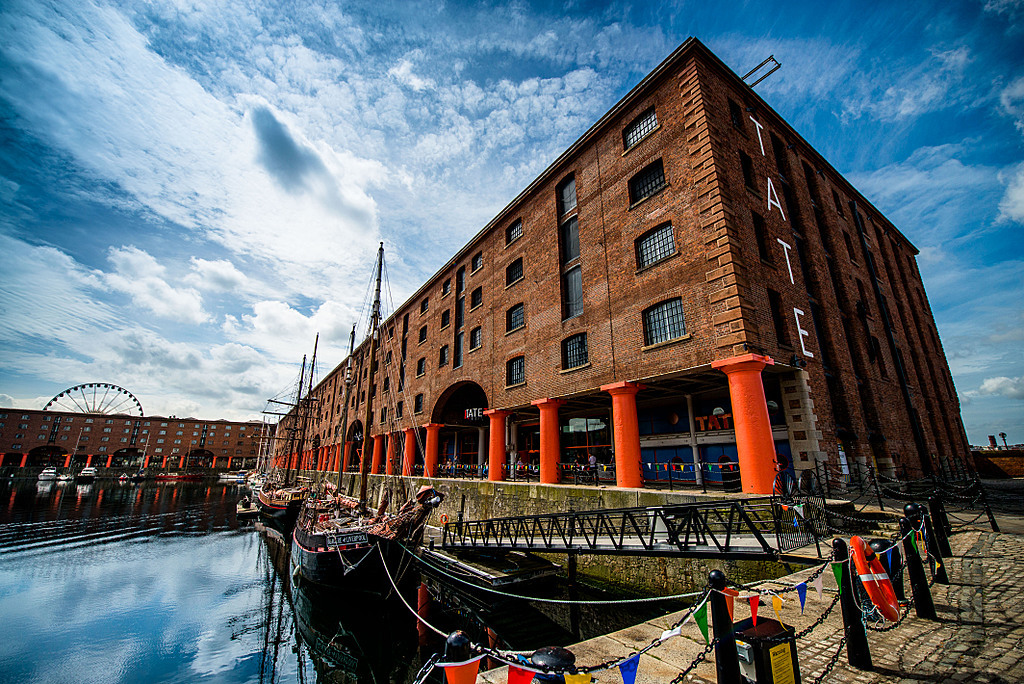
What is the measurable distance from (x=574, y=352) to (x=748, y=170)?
9849 mm

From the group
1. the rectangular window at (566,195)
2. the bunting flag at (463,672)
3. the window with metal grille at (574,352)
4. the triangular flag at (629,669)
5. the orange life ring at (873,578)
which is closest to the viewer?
the bunting flag at (463,672)

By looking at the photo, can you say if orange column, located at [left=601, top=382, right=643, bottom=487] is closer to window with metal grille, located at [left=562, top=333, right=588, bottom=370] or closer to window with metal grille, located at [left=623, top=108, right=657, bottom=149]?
window with metal grille, located at [left=562, top=333, right=588, bottom=370]

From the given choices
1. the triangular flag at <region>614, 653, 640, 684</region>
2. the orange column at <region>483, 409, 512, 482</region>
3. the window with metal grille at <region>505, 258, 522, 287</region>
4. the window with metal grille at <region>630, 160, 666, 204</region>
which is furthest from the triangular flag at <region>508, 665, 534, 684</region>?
the window with metal grille at <region>505, 258, 522, 287</region>

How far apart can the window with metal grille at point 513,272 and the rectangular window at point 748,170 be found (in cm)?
1110

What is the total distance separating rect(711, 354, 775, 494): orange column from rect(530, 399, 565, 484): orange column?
724 cm

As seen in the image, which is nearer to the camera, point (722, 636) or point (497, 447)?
point (722, 636)

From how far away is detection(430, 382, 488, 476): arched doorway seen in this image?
27.2 m

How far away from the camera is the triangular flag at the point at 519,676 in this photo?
9.25 feet

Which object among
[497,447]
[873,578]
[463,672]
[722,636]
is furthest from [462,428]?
[722,636]

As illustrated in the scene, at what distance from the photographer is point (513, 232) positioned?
23625mm

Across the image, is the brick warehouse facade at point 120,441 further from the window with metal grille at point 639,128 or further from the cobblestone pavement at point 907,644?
the cobblestone pavement at point 907,644

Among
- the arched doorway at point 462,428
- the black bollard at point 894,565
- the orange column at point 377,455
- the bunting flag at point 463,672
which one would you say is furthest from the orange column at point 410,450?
the bunting flag at point 463,672

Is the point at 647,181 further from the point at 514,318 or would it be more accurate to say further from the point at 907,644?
the point at 907,644

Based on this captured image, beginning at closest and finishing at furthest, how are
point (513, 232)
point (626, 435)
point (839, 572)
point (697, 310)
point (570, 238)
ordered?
1. point (839, 572)
2. point (697, 310)
3. point (626, 435)
4. point (570, 238)
5. point (513, 232)
